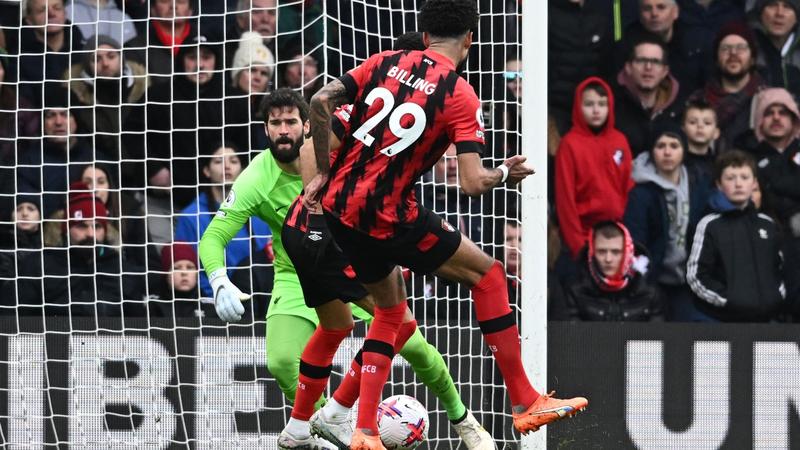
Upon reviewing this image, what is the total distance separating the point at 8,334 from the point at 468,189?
409 cm

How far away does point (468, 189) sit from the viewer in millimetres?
5852

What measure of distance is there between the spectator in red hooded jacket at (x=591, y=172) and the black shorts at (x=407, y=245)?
3.32 m

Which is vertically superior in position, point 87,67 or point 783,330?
point 87,67

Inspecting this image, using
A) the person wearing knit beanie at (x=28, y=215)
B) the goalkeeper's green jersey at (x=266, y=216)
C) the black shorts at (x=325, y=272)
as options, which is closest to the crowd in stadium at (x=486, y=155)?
the person wearing knit beanie at (x=28, y=215)

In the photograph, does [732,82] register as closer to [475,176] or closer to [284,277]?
[284,277]

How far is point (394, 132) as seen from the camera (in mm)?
6000

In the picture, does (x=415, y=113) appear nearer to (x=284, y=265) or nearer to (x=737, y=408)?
(x=284, y=265)

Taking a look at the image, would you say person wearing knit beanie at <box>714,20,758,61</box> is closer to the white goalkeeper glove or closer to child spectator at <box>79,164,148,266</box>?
child spectator at <box>79,164,148,266</box>

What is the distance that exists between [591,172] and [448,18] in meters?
3.53

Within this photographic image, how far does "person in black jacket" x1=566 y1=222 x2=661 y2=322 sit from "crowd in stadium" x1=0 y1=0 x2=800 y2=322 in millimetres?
13

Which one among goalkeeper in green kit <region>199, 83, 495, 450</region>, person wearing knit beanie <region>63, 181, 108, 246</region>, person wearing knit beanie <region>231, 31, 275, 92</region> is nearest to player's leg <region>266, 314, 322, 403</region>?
goalkeeper in green kit <region>199, 83, 495, 450</region>

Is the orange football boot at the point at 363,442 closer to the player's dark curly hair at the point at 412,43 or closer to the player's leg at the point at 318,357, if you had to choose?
the player's leg at the point at 318,357

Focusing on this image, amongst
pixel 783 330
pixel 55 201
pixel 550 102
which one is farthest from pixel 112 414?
pixel 783 330

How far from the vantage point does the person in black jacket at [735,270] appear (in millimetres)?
9234
